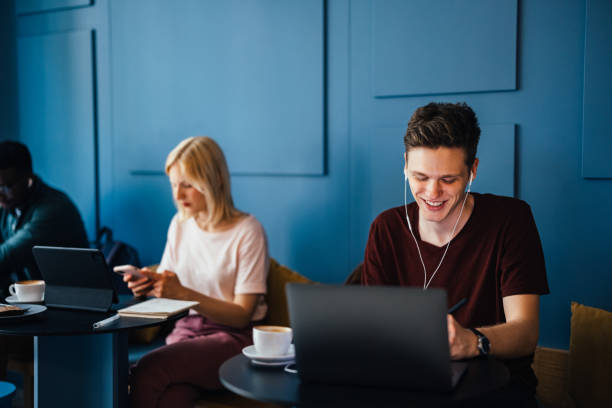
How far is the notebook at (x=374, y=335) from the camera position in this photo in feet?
4.13

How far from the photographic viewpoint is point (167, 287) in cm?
222

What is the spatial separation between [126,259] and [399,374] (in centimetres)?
236

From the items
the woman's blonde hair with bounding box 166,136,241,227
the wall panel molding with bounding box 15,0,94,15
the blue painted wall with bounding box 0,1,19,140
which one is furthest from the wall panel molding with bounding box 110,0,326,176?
the blue painted wall with bounding box 0,1,19,140

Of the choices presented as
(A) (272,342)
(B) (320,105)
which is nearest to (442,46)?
(B) (320,105)

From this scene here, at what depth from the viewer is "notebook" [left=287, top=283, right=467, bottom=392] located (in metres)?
1.26

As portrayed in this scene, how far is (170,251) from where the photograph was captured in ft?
8.86

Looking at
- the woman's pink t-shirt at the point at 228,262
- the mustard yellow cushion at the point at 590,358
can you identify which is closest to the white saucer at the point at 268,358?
the woman's pink t-shirt at the point at 228,262

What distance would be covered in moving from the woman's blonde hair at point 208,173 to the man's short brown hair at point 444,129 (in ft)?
3.27

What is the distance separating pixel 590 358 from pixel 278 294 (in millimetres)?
1243

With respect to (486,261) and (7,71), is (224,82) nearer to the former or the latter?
(7,71)

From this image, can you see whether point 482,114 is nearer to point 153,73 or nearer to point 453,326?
point 453,326

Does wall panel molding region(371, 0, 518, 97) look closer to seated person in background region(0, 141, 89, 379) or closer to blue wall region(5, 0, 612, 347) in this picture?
blue wall region(5, 0, 612, 347)

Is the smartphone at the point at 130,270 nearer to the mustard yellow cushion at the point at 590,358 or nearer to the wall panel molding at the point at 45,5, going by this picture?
the mustard yellow cushion at the point at 590,358

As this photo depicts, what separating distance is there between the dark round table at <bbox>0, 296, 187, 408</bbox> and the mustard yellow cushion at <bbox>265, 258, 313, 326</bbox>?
67 cm
